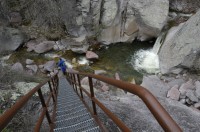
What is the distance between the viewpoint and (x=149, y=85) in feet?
36.8

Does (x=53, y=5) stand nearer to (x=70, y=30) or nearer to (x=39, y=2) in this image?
(x=39, y=2)

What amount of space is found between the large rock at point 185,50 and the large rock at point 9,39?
10.7m

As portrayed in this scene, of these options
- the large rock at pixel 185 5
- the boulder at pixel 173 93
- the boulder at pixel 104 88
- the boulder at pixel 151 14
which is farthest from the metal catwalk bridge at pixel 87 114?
the large rock at pixel 185 5

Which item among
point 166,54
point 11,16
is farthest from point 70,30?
point 166,54

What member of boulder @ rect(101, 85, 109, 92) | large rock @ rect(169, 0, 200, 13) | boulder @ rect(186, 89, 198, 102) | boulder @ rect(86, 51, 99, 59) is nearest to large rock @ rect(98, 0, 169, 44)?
large rock @ rect(169, 0, 200, 13)

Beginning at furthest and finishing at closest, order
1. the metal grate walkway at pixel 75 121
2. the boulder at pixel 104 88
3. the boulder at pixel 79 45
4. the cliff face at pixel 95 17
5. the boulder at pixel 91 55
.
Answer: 1. the cliff face at pixel 95 17
2. the boulder at pixel 79 45
3. the boulder at pixel 91 55
4. the boulder at pixel 104 88
5. the metal grate walkway at pixel 75 121

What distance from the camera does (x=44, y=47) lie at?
51.2ft

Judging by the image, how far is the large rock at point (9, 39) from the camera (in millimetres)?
15516

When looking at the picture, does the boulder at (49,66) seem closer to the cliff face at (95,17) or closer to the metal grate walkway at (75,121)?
the cliff face at (95,17)

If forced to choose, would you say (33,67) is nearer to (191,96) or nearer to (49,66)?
(49,66)

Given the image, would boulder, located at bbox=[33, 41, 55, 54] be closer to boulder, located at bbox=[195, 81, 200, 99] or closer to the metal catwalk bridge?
the metal catwalk bridge

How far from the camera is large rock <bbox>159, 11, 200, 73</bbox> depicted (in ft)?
38.9

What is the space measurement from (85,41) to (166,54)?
625 cm

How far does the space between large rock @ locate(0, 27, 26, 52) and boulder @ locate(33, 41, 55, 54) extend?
1466mm
